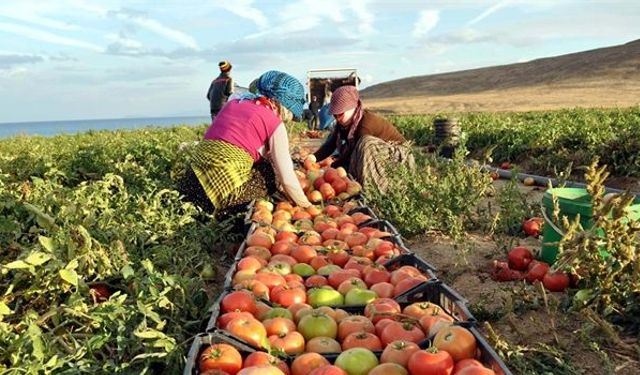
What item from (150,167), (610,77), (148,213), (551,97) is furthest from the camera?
(610,77)

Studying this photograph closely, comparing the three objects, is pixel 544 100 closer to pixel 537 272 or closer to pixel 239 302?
pixel 537 272

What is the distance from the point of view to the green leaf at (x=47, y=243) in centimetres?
272

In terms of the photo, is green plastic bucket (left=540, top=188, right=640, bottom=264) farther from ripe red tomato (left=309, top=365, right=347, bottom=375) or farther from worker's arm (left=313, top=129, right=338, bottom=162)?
worker's arm (left=313, top=129, right=338, bottom=162)

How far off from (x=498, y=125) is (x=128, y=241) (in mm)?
10709

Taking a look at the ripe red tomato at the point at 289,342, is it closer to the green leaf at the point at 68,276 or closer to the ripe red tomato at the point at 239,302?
the ripe red tomato at the point at 239,302

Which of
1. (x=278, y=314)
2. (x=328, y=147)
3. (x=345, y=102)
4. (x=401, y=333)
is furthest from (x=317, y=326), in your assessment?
(x=328, y=147)

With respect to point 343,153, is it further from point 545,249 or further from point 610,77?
point 610,77

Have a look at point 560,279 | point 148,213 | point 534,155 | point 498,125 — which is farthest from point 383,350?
point 498,125

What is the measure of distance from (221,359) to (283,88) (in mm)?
3243

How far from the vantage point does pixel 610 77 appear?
155ft

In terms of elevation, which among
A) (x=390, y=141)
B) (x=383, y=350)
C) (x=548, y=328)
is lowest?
(x=548, y=328)

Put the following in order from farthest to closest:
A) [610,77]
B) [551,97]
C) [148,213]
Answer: [610,77] → [551,97] → [148,213]

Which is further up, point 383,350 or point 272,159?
point 272,159

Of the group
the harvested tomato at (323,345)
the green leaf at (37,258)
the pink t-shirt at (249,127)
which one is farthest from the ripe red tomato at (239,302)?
the pink t-shirt at (249,127)
